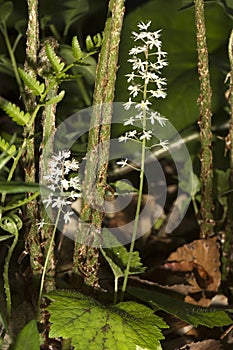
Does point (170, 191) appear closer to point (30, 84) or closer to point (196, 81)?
point (196, 81)

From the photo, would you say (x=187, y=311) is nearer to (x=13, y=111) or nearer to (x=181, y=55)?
(x=13, y=111)

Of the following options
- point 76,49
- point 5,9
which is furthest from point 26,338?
point 5,9

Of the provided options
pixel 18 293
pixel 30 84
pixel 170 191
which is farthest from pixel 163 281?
pixel 30 84

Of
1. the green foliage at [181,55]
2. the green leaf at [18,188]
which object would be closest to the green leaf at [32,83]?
the green leaf at [18,188]

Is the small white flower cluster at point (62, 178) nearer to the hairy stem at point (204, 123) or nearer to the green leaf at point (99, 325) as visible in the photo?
the green leaf at point (99, 325)

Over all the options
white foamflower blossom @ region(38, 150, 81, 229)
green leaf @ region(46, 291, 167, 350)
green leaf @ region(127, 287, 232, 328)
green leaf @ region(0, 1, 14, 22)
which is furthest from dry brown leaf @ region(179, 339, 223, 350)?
green leaf @ region(0, 1, 14, 22)
